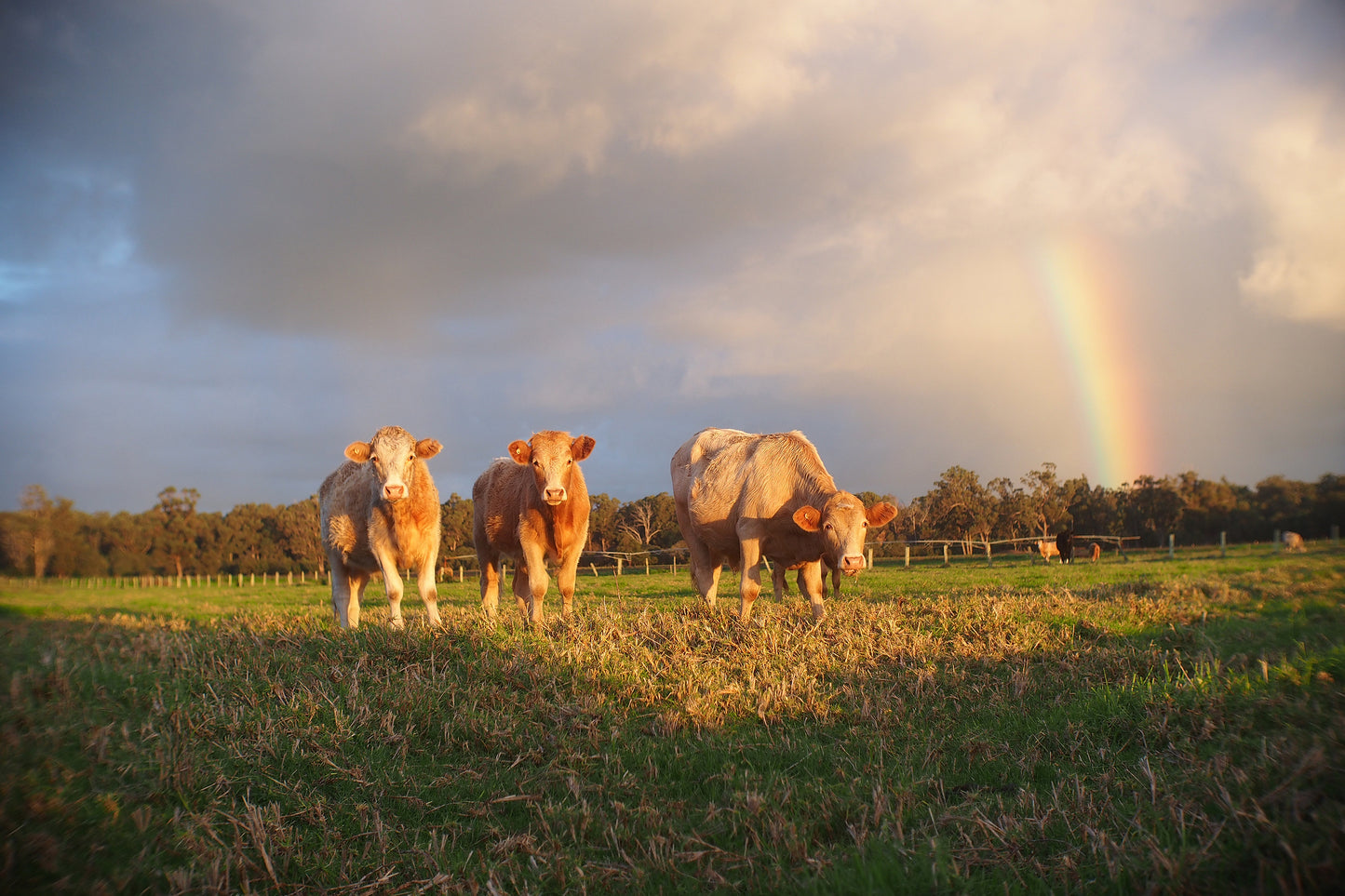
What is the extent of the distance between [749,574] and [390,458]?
5329 mm

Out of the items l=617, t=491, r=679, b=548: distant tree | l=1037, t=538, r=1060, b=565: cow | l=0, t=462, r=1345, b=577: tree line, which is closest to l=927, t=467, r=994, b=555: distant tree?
l=0, t=462, r=1345, b=577: tree line

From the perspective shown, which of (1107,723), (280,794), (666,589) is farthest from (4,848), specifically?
(666,589)

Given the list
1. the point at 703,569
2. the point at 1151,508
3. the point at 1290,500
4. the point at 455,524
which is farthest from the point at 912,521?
the point at 1290,500

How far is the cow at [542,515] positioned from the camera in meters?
10.2

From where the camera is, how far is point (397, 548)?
10711mm

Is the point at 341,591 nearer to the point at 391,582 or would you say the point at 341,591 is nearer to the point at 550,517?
the point at 391,582

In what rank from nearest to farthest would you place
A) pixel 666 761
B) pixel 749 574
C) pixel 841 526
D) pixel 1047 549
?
pixel 666 761
pixel 841 526
pixel 749 574
pixel 1047 549

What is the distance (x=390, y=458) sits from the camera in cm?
1046

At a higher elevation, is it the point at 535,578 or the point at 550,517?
the point at 550,517

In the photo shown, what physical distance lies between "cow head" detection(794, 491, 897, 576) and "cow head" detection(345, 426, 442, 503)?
5529mm

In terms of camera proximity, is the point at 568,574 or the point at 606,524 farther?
the point at 606,524

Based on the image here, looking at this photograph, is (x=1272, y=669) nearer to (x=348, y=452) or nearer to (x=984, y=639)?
(x=984, y=639)

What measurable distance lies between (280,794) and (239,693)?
1429 mm

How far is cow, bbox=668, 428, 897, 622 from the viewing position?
1012 cm
